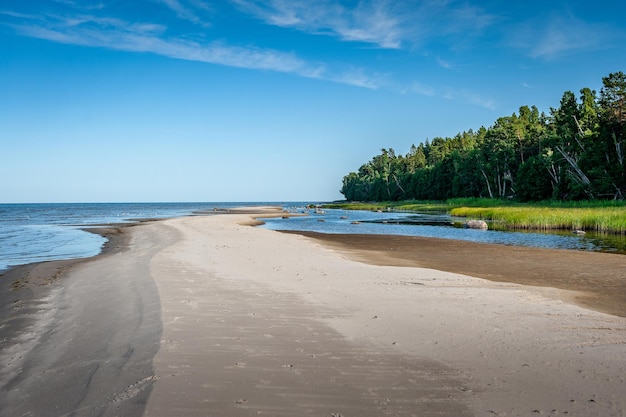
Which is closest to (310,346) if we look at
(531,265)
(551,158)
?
(531,265)

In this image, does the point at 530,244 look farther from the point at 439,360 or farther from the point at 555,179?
the point at 555,179

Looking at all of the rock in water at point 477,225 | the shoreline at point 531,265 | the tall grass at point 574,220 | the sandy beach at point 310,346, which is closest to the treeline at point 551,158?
the tall grass at point 574,220

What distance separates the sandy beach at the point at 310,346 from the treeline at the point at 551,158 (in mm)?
57825

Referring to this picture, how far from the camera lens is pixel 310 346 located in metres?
7.02

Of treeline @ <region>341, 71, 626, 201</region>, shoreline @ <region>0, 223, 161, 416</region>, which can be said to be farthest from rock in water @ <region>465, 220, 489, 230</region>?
shoreline @ <region>0, 223, 161, 416</region>

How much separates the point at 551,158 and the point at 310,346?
77.2 metres

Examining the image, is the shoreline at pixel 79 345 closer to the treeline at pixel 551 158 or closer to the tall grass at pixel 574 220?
the tall grass at pixel 574 220

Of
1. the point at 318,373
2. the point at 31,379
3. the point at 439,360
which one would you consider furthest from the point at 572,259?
the point at 31,379

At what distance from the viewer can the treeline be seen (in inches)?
2356

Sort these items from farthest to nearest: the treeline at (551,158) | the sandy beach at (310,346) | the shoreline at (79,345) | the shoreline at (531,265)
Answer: the treeline at (551,158), the shoreline at (531,265), the shoreline at (79,345), the sandy beach at (310,346)

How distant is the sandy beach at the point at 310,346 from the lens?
5117 mm

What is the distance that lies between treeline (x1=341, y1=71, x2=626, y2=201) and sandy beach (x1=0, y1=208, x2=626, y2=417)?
57.8 meters

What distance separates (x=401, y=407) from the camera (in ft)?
16.2

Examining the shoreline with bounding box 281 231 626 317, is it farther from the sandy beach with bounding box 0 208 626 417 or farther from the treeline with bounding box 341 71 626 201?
the treeline with bounding box 341 71 626 201
